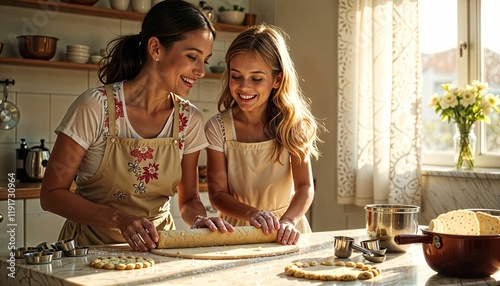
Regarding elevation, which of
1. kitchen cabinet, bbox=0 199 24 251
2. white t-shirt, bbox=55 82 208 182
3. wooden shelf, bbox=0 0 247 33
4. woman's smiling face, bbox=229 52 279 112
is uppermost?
wooden shelf, bbox=0 0 247 33

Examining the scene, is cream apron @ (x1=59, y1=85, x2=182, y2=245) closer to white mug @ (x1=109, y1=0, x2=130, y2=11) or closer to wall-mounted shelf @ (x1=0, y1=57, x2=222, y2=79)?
wall-mounted shelf @ (x1=0, y1=57, x2=222, y2=79)

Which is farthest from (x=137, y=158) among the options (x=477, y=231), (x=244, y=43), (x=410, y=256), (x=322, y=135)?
(x=322, y=135)

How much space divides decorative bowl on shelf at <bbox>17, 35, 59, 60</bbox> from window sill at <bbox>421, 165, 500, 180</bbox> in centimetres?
211

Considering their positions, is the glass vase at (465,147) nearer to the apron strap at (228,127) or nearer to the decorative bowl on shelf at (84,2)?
the apron strap at (228,127)

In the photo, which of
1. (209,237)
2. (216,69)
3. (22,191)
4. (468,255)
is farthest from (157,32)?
(216,69)

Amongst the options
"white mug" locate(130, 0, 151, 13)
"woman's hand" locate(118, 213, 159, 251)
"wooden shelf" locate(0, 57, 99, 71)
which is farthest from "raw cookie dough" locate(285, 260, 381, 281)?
"white mug" locate(130, 0, 151, 13)

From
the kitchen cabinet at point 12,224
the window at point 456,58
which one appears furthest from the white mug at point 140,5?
→ the window at point 456,58

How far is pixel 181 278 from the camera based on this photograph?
1438 millimetres

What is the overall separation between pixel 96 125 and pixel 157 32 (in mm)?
350

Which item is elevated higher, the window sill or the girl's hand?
the window sill

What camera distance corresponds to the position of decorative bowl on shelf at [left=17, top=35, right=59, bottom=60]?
3541 mm

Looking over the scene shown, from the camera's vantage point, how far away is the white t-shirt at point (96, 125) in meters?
1.93

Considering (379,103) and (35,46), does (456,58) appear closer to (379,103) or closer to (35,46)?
(379,103)

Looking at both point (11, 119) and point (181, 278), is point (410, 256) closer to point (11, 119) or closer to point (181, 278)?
point (181, 278)
